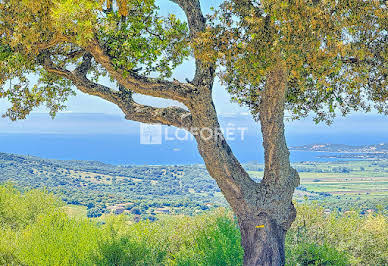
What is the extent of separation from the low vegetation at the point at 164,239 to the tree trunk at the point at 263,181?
938mm

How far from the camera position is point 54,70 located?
809 cm

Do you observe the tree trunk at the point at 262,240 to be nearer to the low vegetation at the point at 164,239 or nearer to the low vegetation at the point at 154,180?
the low vegetation at the point at 164,239

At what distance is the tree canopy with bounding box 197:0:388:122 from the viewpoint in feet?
18.0

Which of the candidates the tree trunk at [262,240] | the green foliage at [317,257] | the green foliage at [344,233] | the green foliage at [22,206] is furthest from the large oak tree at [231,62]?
the green foliage at [22,206]

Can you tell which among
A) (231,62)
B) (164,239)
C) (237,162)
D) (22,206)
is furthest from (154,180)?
(231,62)

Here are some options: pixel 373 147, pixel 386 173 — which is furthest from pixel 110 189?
pixel 386 173

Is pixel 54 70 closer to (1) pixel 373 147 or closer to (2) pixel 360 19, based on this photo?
(2) pixel 360 19

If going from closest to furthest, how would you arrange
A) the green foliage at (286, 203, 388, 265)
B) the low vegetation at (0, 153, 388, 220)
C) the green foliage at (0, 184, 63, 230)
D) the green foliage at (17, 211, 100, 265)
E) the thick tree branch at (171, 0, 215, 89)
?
the thick tree branch at (171, 0, 215, 89)
the green foliage at (17, 211, 100, 265)
the green foliage at (286, 203, 388, 265)
the green foliage at (0, 184, 63, 230)
the low vegetation at (0, 153, 388, 220)

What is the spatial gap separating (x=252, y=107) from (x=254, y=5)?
306cm

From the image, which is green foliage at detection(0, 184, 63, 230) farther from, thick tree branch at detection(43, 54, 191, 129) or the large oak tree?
thick tree branch at detection(43, 54, 191, 129)

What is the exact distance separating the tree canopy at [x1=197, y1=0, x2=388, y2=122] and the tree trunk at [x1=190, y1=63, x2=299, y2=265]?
786mm

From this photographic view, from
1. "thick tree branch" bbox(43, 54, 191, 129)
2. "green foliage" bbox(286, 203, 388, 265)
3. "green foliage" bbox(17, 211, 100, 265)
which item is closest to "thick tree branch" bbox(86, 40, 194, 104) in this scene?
"thick tree branch" bbox(43, 54, 191, 129)

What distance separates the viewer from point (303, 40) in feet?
18.1

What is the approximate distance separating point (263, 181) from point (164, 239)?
5699 mm
